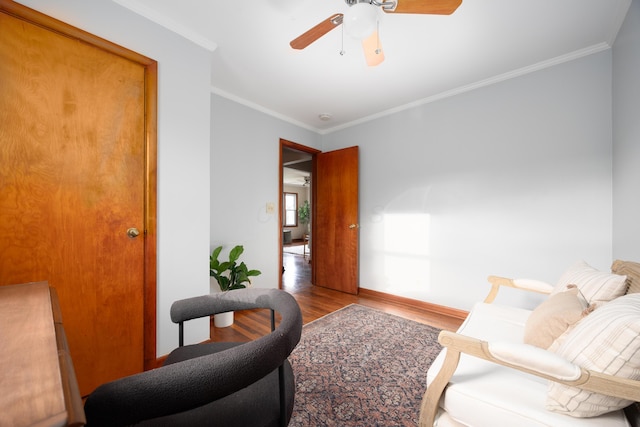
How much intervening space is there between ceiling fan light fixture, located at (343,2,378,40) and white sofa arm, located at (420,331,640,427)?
141cm

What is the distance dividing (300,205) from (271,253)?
22.3ft

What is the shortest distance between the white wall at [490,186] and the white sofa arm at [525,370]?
191 cm

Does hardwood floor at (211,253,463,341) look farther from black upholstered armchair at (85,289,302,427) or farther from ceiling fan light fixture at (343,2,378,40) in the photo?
ceiling fan light fixture at (343,2,378,40)

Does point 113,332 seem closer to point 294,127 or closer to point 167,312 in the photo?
point 167,312

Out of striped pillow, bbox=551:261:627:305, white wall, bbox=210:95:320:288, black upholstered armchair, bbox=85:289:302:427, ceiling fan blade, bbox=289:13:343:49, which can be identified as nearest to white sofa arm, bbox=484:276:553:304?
striped pillow, bbox=551:261:627:305

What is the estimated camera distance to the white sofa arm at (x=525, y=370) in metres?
0.72

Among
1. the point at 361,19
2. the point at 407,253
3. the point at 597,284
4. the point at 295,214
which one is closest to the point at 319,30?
the point at 361,19

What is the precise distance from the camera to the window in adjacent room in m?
9.45

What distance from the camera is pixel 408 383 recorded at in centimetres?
161

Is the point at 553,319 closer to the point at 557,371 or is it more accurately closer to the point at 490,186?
the point at 557,371

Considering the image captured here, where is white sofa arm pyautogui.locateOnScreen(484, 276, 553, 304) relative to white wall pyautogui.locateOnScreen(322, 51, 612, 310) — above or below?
below

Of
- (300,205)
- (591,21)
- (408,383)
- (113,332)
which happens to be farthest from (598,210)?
(300,205)

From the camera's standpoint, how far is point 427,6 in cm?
A: 121

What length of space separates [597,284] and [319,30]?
191 cm
